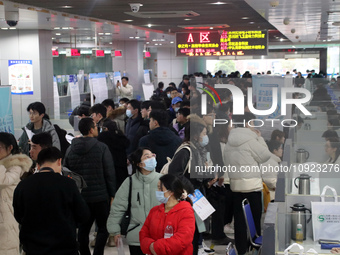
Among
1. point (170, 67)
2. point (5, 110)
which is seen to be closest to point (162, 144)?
point (5, 110)

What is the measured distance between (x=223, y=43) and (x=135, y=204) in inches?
463

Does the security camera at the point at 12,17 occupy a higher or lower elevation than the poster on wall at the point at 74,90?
higher

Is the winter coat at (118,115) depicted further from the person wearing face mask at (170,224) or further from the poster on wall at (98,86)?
the poster on wall at (98,86)

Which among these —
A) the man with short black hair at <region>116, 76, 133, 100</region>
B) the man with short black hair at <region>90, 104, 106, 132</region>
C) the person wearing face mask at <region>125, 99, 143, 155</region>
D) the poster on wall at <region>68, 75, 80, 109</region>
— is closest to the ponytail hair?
the man with short black hair at <region>90, 104, 106, 132</region>

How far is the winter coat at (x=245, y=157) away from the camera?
681cm

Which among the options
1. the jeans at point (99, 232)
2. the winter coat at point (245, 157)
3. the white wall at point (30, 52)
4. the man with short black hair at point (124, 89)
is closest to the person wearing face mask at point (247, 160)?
the winter coat at point (245, 157)

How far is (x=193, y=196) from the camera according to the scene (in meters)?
5.44

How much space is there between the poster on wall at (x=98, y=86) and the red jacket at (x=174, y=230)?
10441mm

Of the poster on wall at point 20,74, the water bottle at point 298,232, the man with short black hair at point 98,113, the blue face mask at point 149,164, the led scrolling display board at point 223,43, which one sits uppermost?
the led scrolling display board at point 223,43

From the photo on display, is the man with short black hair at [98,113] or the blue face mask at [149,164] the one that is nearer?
the blue face mask at [149,164]

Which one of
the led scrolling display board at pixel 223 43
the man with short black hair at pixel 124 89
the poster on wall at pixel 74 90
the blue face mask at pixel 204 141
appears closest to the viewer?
the blue face mask at pixel 204 141

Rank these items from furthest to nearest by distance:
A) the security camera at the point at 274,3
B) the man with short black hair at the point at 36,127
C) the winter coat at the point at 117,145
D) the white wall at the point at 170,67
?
the white wall at the point at 170,67
the security camera at the point at 274,3
the man with short black hair at the point at 36,127
the winter coat at the point at 117,145

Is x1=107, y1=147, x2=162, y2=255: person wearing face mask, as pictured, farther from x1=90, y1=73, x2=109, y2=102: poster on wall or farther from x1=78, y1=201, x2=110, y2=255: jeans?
x1=90, y1=73, x2=109, y2=102: poster on wall

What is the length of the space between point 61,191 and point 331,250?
2423 millimetres
